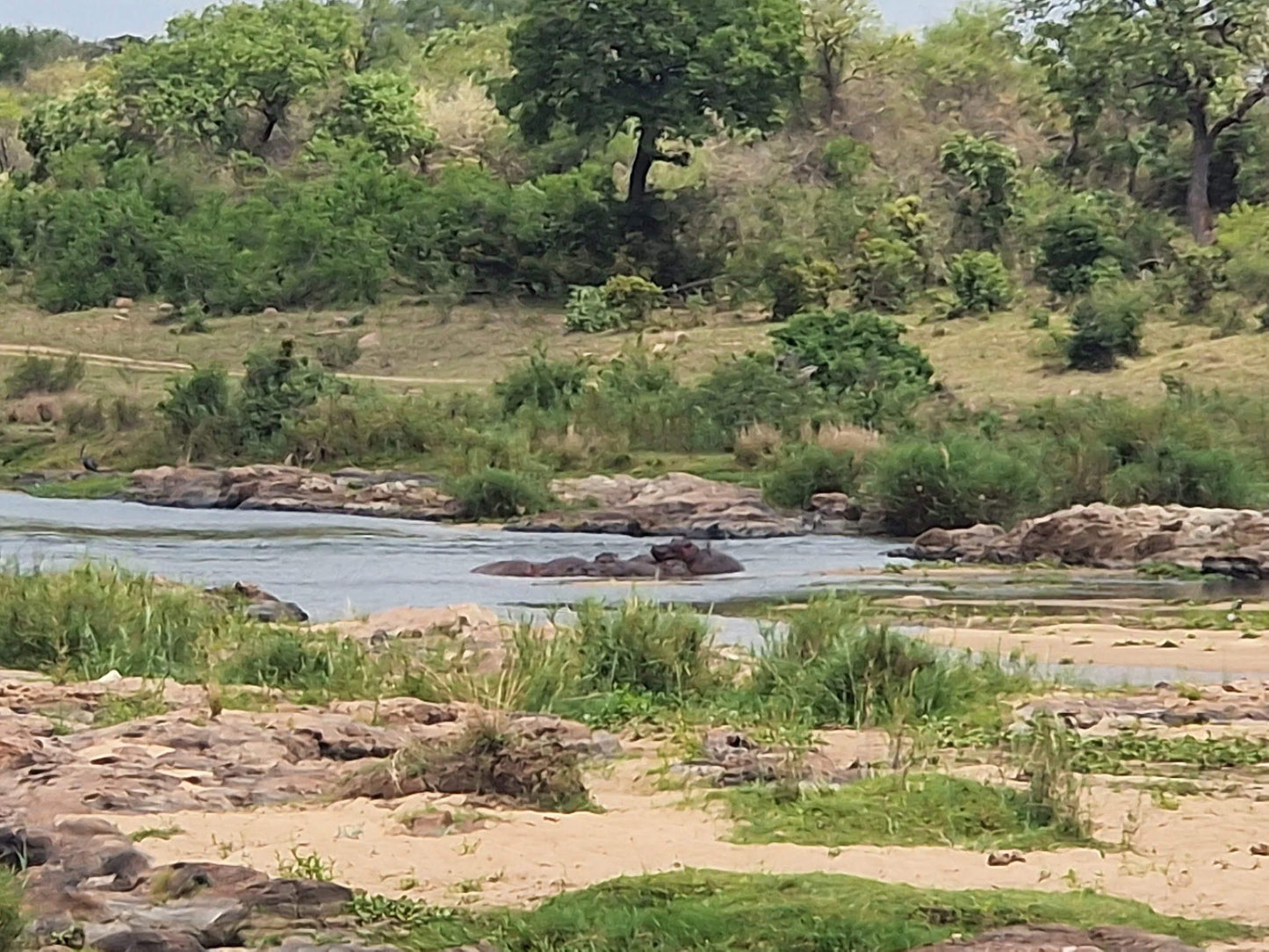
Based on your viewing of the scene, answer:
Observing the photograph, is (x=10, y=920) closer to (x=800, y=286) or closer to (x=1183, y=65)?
(x=800, y=286)

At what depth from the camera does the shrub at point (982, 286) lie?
40469mm

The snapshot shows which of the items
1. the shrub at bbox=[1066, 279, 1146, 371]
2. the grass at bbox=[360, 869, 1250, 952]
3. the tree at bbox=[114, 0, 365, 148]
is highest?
the tree at bbox=[114, 0, 365, 148]

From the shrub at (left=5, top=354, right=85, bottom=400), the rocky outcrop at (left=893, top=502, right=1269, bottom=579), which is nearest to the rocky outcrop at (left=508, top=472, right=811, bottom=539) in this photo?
the rocky outcrop at (left=893, top=502, right=1269, bottom=579)

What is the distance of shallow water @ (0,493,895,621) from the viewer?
22.2 m

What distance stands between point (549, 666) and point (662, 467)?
18.9m

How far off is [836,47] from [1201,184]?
1385cm

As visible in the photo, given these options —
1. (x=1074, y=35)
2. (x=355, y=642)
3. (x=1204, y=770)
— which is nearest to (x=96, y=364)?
(x=1074, y=35)

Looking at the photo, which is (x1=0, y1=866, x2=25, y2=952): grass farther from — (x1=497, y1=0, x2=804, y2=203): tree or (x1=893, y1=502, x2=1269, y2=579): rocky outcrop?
(x1=497, y1=0, x2=804, y2=203): tree

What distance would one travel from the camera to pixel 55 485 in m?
34.4

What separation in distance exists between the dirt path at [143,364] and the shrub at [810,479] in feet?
33.2

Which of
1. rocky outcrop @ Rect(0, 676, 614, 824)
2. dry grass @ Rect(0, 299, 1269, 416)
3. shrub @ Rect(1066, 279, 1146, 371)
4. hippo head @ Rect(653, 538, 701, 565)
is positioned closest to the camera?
rocky outcrop @ Rect(0, 676, 614, 824)

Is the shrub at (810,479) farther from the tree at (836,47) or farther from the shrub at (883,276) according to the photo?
the tree at (836,47)

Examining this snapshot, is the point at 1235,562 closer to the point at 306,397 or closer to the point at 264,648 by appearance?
the point at 264,648

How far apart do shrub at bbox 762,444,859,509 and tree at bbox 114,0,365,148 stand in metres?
33.7
